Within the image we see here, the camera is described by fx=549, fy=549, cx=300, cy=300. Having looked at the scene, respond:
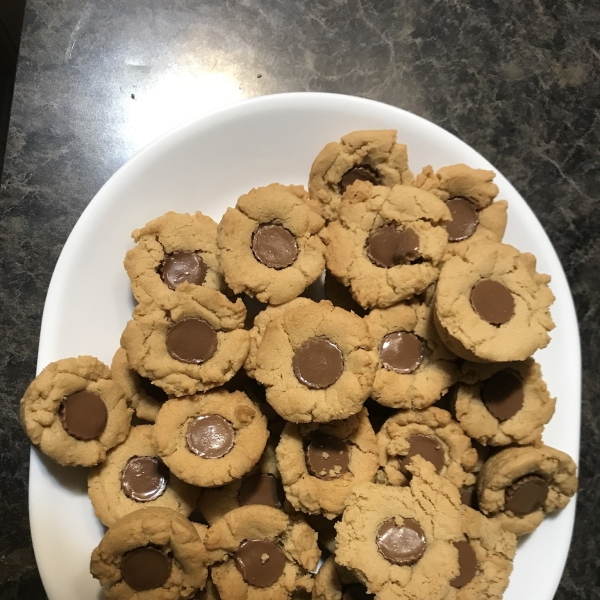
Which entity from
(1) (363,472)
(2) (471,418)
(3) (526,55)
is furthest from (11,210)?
(3) (526,55)

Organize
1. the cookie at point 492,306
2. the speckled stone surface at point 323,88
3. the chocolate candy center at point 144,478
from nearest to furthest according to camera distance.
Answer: the cookie at point 492,306 < the chocolate candy center at point 144,478 < the speckled stone surface at point 323,88

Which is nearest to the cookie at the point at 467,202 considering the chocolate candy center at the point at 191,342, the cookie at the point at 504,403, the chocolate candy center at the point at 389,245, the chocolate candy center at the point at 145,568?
the chocolate candy center at the point at 389,245

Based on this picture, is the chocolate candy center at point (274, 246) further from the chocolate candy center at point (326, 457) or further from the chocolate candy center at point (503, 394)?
the chocolate candy center at point (503, 394)

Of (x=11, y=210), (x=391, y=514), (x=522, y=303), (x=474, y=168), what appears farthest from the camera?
(x=11, y=210)

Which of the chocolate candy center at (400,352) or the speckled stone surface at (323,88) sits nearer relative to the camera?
the chocolate candy center at (400,352)

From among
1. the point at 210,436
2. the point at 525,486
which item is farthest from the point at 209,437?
the point at 525,486

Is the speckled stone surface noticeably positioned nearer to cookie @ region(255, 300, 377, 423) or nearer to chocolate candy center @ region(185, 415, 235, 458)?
chocolate candy center @ region(185, 415, 235, 458)

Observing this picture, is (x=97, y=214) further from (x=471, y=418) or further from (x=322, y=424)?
(x=471, y=418)
